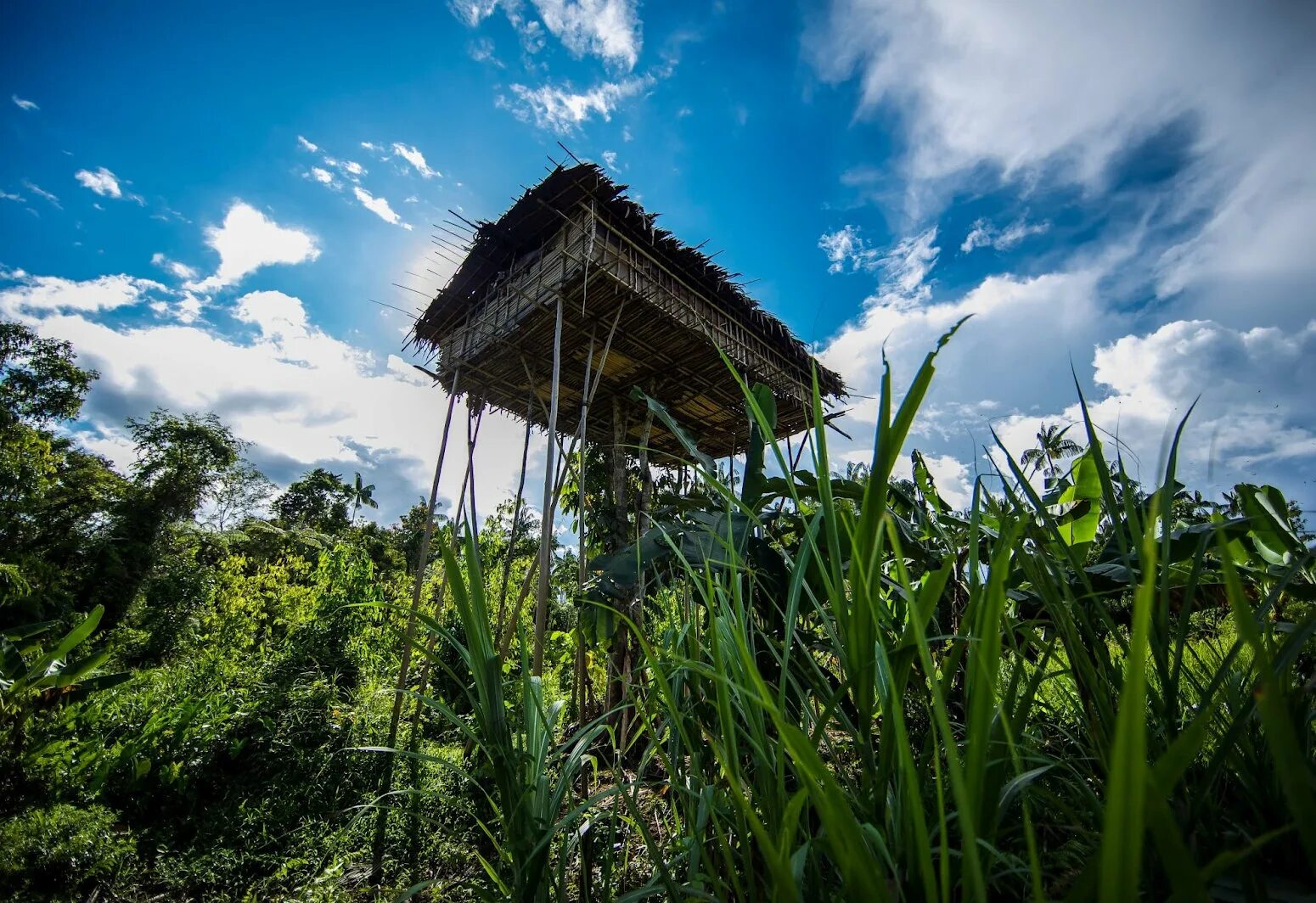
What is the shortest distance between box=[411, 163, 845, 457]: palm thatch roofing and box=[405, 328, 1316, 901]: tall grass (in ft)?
14.9

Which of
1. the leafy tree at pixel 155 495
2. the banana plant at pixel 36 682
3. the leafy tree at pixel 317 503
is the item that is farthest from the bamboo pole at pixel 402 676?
the leafy tree at pixel 317 503

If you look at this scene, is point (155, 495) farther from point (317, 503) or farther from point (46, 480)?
point (317, 503)

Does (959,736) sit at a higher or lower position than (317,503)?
lower

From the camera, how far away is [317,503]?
26.2 m

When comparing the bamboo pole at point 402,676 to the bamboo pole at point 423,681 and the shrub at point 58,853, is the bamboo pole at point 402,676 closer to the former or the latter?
the bamboo pole at point 423,681

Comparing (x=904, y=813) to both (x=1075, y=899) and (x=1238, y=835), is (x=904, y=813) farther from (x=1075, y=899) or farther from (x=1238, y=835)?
(x=1238, y=835)

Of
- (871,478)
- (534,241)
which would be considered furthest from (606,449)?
(871,478)

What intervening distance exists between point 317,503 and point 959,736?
1203 inches

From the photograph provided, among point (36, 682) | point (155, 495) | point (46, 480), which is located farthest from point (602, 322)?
point (155, 495)

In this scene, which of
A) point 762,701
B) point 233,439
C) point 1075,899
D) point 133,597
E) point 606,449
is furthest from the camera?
point 233,439

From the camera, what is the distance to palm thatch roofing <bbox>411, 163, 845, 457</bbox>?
5.61 metres

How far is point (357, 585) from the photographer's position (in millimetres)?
7016

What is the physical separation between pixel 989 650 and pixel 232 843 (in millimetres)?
4647

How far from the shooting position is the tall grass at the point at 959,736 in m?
0.30
